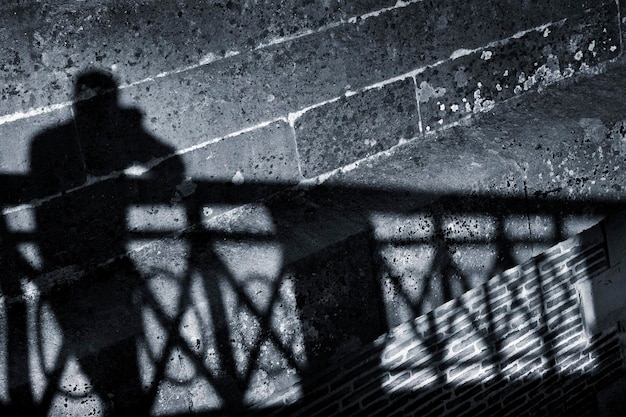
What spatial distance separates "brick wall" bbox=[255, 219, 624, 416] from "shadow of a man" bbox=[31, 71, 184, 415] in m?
1.16

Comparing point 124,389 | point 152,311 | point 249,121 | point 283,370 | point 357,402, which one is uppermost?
point 249,121

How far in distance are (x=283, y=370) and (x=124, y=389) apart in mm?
653

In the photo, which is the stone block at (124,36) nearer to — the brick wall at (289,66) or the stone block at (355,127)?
the brick wall at (289,66)

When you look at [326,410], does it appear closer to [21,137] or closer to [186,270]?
[186,270]

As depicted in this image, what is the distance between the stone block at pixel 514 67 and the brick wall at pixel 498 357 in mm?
973

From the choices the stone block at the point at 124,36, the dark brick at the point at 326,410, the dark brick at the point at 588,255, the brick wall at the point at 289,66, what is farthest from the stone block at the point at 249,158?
the dark brick at the point at 588,255

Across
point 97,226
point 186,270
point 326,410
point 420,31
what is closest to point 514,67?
point 420,31

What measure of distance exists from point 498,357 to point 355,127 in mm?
1747

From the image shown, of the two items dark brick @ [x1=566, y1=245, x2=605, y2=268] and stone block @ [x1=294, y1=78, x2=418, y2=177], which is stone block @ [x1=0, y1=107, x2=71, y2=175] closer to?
stone block @ [x1=294, y1=78, x2=418, y2=177]

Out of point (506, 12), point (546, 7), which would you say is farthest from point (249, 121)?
point (546, 7)

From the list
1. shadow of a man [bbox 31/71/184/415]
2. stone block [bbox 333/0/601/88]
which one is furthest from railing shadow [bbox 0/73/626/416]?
stone block [bbox 333/0/601/88]

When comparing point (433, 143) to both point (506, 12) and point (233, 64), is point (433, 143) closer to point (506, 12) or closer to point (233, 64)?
point (506, 12)

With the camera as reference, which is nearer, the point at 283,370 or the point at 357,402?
the point at 283,370

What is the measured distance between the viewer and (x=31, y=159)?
3.14 m
